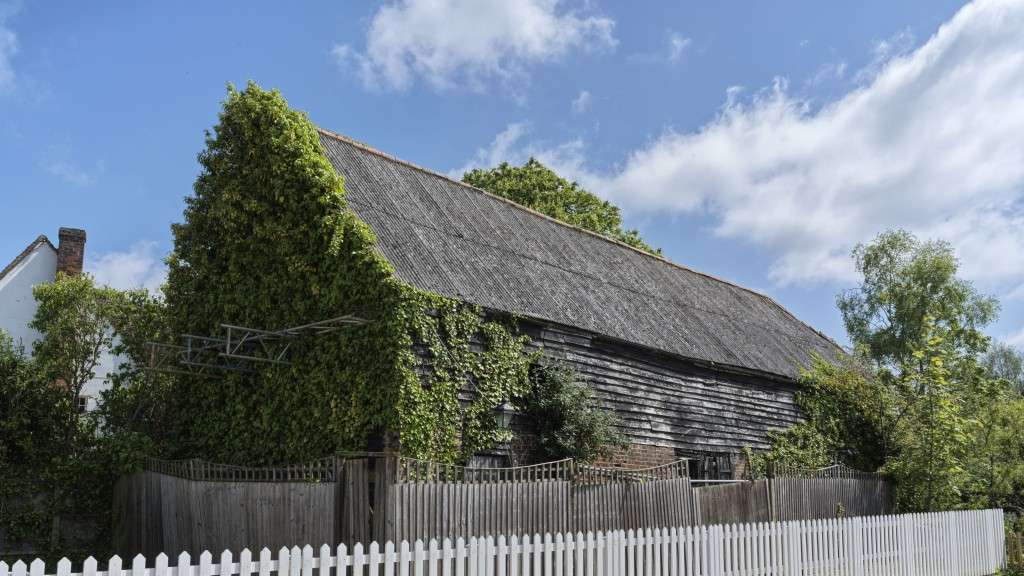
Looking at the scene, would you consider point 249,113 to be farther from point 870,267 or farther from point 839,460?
point 870,267

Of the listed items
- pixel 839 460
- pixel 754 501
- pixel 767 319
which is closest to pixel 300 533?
pixel 754 501

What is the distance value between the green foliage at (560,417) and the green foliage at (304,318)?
60cm

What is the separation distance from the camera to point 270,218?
15.6m

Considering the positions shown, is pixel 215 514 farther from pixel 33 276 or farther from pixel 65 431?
pixel 33 276

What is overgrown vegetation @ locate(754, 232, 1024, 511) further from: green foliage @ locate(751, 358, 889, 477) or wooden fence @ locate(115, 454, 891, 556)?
wooden fence @ locate(115, 454, 891, 556)

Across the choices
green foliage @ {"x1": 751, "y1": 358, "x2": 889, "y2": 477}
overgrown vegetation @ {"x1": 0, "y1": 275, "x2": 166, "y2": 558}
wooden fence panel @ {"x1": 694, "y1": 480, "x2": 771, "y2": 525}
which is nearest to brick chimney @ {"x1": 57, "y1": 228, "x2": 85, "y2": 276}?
overgrown vegetation @ {"x1": 0, "y1": 275, "x2": 166, "y2": 558}

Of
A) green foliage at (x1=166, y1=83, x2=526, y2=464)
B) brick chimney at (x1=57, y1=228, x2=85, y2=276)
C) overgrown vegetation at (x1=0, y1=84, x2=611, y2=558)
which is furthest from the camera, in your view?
brick chimney at (x1=57, y1=228, x2=85, y2=276)

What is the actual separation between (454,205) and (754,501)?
8712mm

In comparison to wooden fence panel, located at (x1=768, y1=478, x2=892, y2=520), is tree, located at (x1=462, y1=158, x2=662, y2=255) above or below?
above

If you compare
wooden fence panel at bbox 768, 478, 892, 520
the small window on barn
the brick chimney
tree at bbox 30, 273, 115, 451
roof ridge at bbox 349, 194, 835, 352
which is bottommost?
wooden fence panel at bbox 768, 478, 892, 520

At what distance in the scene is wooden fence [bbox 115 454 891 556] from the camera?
10727 mm

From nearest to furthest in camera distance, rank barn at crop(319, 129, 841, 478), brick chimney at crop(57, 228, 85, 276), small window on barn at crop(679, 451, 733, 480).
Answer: barn at crop(319, 129, 841, 478), small window on barn at crop(679, 451, 733, 480), brick chimney at crop(57, 228, 85, 276)

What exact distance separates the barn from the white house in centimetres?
1115

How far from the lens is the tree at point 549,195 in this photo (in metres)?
35.0
